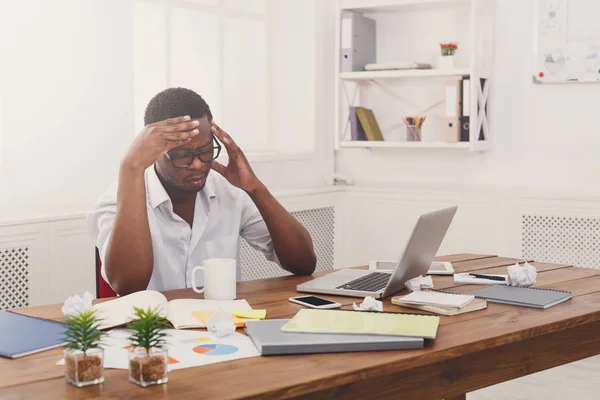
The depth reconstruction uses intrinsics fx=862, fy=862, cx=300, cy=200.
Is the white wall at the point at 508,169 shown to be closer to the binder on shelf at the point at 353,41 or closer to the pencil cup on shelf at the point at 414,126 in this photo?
the pencil cup on shelf at the point at 414,126

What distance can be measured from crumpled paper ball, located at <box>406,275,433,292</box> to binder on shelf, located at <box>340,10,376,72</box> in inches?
96.6

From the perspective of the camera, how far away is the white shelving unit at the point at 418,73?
421 cm

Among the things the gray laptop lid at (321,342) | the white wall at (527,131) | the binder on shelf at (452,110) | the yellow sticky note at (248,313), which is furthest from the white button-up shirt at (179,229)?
the white wall at (527,131)

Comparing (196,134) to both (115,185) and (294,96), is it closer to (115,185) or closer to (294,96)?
(115,185)

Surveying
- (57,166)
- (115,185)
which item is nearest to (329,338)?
(115,185)

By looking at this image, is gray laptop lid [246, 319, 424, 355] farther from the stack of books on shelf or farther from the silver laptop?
the stack of books on shelf

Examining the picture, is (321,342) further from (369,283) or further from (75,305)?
(369,283)

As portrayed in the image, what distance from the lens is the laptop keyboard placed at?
2.13 meters

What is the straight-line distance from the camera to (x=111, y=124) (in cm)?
362

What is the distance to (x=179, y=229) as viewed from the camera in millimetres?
2449

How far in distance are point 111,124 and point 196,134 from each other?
1426 mm

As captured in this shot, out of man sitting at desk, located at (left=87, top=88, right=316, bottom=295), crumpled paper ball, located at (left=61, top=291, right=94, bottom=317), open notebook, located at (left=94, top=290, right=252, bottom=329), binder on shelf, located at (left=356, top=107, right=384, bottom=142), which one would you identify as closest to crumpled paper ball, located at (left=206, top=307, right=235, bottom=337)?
open notebook, located at (left=94, top=290, right=252, bottom=329)

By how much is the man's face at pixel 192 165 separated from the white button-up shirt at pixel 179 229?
58 millimetres

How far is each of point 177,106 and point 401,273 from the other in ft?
2.75
